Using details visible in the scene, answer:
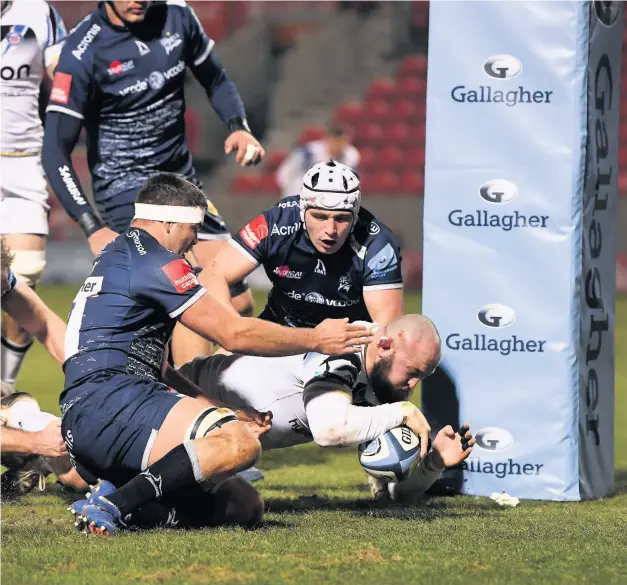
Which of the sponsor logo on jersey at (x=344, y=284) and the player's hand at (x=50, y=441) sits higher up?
the sponsor logo on jersey at (x=344, y=284)

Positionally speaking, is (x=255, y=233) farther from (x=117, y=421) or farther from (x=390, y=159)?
(x=390, y=159)

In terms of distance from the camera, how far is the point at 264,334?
18.2ft

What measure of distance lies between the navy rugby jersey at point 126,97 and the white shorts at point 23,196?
0.49m

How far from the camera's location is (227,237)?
26.7 feet

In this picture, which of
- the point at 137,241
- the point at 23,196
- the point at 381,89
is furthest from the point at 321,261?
the point at 381,89

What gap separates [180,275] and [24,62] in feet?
11.5

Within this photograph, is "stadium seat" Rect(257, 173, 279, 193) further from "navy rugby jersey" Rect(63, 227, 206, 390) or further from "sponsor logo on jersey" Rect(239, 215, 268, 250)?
"navy rugby jersey" Rect(63, 227, 206, 390)

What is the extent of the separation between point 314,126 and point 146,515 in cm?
2128

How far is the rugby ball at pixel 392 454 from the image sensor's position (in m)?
5.96

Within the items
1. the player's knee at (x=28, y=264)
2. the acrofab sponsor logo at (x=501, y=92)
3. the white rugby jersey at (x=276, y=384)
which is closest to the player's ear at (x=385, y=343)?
the white rugby jersey at (x=276, y=384)

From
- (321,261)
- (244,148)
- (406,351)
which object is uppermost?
(244,148)

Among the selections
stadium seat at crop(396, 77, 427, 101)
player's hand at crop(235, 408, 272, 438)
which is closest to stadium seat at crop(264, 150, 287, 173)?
stadium seat at crop(396, 77, 427, 101)

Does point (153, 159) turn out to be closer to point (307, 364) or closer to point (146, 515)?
point (307, 364)

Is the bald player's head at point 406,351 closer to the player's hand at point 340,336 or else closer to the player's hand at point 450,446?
the player's hand at point 450,446
